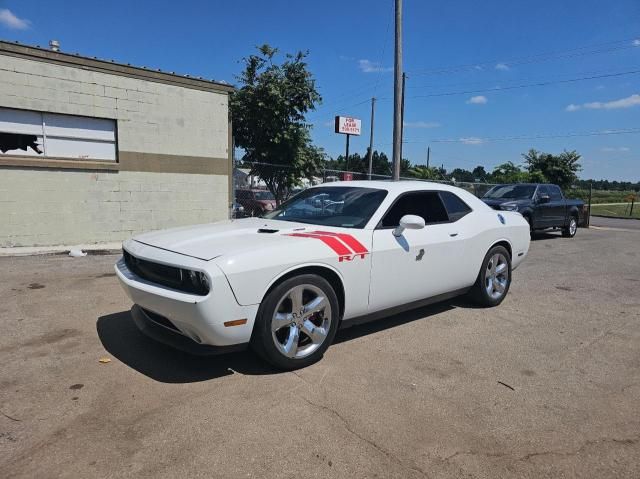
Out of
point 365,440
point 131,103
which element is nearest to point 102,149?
point 131,103

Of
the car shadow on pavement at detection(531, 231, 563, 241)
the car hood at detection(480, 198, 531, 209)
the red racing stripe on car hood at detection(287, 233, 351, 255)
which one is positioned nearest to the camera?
the red racing stripe on car hood at detection(287, 233, 351, 255)

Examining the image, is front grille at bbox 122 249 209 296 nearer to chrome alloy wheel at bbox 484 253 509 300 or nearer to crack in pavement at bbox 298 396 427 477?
crack in pavement at bbox 298 396 427 477

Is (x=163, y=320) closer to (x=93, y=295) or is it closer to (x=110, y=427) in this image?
(x=110, y=427)

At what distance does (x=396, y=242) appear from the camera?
4379mm

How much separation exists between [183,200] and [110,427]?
9476mm

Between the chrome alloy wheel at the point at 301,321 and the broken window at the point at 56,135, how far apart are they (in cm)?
861

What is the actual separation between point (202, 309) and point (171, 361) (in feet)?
3.06

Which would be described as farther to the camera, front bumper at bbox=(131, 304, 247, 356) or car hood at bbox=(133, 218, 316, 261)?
car hood at bbox=(133, 218, 316, 261)

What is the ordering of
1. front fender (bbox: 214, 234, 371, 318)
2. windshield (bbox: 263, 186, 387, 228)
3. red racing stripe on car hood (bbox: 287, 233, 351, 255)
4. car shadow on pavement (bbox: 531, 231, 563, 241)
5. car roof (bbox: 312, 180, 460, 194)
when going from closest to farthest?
1. front fender (bbox: 214, 234, 371, 318)
2. red racing stripe on car hood (bbox: 287, 233, 351, 255)
3. windshield (bbox: 263, 186, 387, 228)
4. car roof (bbox: 312, 180, 460, 194)
5. car shadow on pavement (bbox: 531, 231, 563, 241)

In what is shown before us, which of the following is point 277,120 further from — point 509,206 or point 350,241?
point 350,241

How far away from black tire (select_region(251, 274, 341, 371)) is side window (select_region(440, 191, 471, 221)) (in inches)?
81.1

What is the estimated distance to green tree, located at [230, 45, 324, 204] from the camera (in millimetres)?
14656

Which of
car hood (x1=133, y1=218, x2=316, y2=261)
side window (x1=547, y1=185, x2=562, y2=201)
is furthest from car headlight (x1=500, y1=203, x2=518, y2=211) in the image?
car hood (x1=133, y1=218, x2=316, y2=261)

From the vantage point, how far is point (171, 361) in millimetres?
3824
